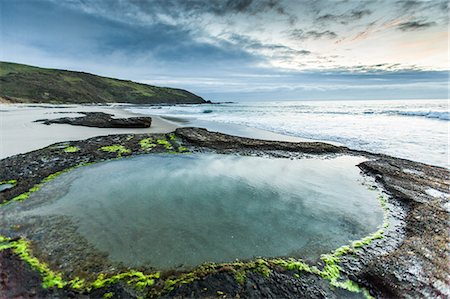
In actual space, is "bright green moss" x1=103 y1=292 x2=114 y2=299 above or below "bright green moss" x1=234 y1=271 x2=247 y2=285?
below

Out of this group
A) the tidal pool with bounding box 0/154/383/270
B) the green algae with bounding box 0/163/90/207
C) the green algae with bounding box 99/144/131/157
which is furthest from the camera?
the green algae with bounding box 99/144/131/157

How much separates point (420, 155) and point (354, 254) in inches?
407

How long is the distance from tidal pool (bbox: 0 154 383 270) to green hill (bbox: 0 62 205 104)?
188ft

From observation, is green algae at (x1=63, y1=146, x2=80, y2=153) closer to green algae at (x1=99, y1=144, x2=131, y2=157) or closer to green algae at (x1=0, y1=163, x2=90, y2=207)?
green algae at (x1=99, y1=144, x2=131, y2=157)

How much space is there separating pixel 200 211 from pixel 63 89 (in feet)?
329

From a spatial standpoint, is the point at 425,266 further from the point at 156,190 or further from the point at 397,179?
the point at 156,190

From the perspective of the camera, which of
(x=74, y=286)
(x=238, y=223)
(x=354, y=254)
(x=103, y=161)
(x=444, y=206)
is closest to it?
(x=74, y=286)

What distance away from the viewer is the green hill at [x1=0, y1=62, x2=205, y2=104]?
66.5 meters

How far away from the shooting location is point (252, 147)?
1184cm

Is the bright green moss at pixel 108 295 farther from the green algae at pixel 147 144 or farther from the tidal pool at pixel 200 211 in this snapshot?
the green algae at pixel 147 144

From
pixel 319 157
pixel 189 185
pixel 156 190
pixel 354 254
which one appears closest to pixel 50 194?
pixel 156 190

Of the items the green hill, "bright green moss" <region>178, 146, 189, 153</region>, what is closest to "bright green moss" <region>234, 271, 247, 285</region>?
"bright green moss" <region>178, 146, 189, 153</region>

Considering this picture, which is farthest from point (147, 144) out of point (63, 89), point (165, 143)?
point (63, 89)

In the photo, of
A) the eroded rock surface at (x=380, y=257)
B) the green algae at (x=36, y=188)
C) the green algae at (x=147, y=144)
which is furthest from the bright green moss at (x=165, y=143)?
the green algae at (x=36, y=188)
